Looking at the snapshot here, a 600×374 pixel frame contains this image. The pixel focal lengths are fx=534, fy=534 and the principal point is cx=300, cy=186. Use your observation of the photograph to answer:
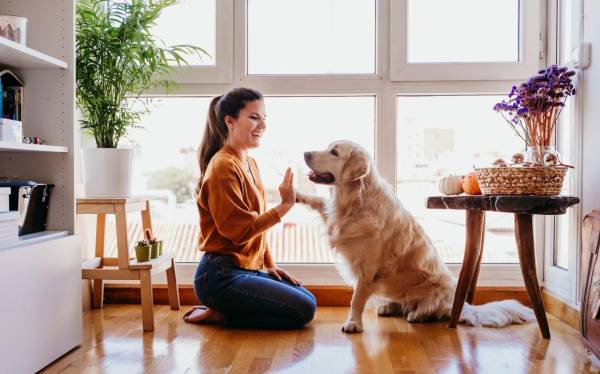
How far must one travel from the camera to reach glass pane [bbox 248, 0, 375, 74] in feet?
9.77

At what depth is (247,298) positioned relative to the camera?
7.78 feet

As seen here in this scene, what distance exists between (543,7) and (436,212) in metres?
1.24

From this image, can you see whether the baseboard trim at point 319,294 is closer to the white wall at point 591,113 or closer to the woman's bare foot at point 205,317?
the woman's bare foot at point 205,317

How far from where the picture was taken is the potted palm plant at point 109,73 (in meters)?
2.48

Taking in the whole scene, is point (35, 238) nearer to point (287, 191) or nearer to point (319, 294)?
point (287, 191)

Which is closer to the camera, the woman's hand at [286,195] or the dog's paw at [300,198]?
the woman's hand at [286,195]

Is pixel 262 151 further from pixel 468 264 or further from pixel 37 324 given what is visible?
pixel 37 324

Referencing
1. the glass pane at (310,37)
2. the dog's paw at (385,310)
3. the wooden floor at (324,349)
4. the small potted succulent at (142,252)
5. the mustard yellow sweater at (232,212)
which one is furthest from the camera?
the glass pane at (310,37)

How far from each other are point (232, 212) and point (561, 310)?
164 centimetres

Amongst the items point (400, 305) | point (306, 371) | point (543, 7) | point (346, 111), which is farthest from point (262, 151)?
point (543, 7)

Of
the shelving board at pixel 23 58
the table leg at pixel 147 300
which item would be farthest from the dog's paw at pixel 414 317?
the shelving board at pixel 23 58

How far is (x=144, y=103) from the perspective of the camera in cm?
294

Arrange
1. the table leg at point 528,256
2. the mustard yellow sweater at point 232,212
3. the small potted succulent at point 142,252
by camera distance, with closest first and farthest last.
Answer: the table leg at point 528,256, the mustard yellow sweater at point 232,212, the small potted succulent at point 142,252

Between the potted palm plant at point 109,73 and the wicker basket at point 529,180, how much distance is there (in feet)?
5.49
